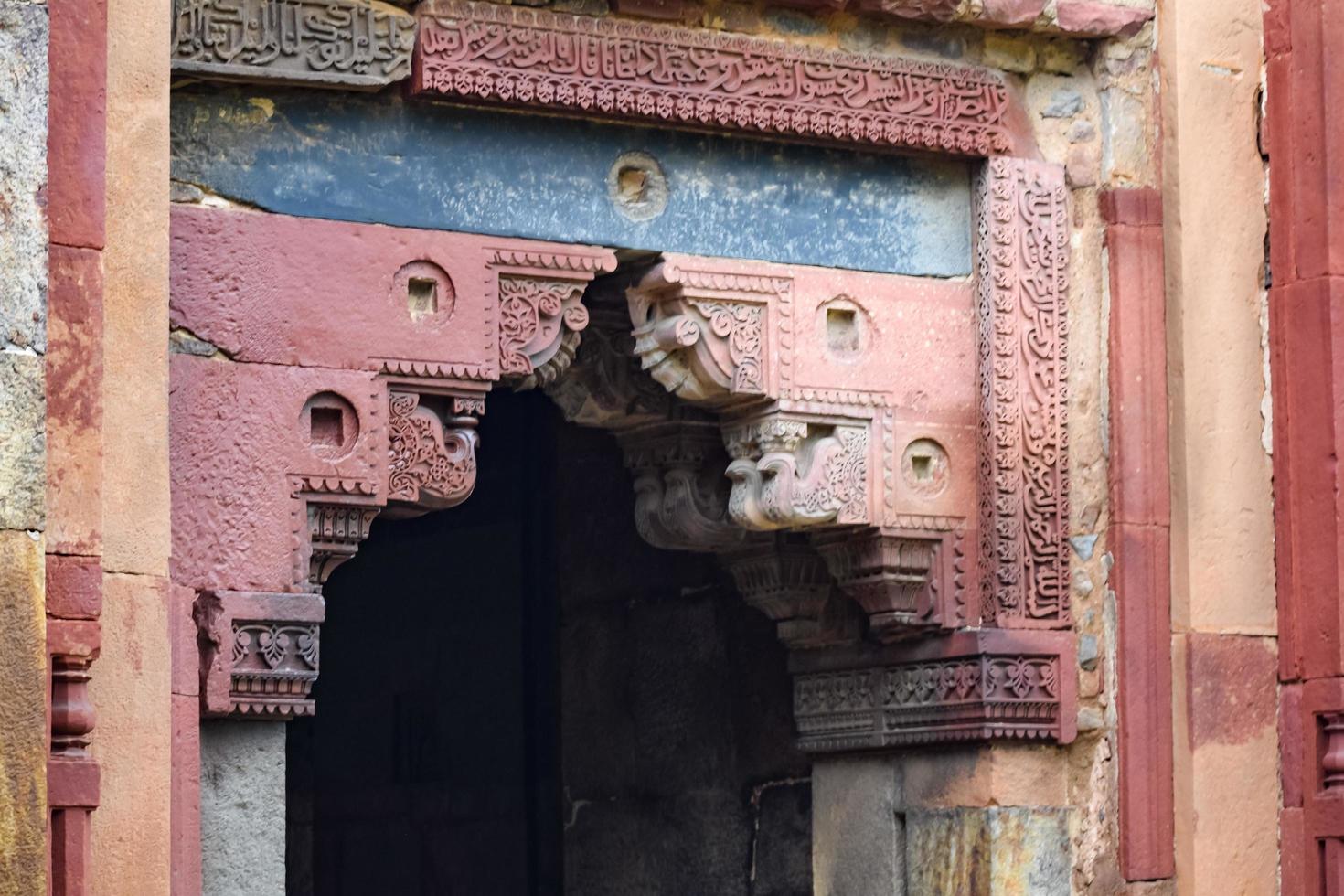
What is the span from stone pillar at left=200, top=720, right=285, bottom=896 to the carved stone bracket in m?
0.07

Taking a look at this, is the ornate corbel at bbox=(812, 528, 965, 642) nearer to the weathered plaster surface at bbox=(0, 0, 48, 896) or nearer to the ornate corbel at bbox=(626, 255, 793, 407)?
the ornate corbel at bbox=(626, 255, 793, 407)

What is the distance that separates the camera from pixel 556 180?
5.93 m

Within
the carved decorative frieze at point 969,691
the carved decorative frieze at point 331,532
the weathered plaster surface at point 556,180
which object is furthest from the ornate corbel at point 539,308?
the carved decorative frieze at point 969,691

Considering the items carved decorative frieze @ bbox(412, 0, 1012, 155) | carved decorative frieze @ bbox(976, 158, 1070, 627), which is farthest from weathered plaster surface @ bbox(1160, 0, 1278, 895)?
carved decorative frieze @ bbox(412, 0, 1012, 155)

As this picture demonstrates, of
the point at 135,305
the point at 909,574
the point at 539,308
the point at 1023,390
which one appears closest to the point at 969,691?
the point at 909,574

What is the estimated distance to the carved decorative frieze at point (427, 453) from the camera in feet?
18.6

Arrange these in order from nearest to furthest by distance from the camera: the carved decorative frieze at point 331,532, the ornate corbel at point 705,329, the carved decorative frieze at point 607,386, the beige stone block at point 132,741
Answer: the beige stone block at point 132,741 → the carved decorative frieze at point 331,532 → the ornate corbel at point 705,329 → the carved decorative frieze at point 607,386

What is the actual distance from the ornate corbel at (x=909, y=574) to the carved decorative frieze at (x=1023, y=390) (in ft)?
0.24

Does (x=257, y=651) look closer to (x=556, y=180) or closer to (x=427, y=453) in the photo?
(x=427, y=453)

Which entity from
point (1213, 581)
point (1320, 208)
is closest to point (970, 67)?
point (1320, 208)

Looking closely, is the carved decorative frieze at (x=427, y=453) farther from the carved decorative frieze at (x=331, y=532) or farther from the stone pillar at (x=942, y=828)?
the stone pillar at (x=942, y=828)

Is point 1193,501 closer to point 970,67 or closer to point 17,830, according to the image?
point 970,67

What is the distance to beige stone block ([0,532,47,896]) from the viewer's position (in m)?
4.27

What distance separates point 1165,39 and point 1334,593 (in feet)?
4.47
